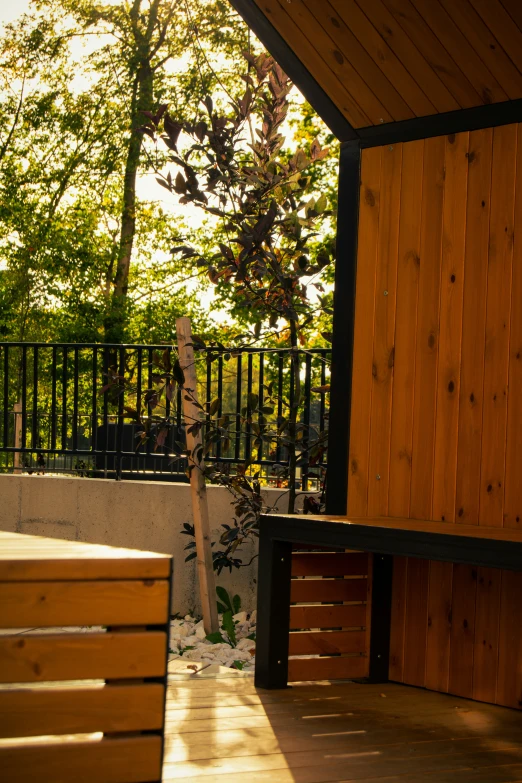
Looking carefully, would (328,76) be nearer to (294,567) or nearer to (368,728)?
(294,567)

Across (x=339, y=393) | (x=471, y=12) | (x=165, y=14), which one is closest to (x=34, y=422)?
(x=339, y=393)

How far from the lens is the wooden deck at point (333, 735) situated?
2.82m

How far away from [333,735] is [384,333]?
68.8 inches

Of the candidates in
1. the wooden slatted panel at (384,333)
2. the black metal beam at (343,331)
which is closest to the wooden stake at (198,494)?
the black metal beam at (343,331)

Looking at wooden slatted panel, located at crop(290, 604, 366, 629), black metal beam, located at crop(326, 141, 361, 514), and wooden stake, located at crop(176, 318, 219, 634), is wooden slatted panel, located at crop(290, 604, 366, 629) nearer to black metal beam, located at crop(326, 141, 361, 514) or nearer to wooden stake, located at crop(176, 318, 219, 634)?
black metal beam, located at crop(326, 141, 361, 514)

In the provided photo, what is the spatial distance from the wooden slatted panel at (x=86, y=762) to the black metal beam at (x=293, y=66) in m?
3.00

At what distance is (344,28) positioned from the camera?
3.83m

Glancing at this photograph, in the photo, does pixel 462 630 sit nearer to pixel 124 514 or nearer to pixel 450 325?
pixel 450 325

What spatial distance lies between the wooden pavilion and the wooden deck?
0.67 feet

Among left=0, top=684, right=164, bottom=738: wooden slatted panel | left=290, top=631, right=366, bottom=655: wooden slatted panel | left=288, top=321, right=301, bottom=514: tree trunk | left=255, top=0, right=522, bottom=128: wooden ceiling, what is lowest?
left=290, top=631, right=366, bottom=655: wooden slatted panel

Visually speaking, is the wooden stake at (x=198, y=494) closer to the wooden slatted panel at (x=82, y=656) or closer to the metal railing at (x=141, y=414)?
the metal railing at (x=141, y=414)

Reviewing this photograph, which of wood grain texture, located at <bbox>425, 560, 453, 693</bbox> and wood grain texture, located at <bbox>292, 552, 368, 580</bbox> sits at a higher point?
wood grain texture, located at <bbox>292, 552, 368, 580</bbox>

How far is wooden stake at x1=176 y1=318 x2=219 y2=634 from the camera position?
17.9 ft

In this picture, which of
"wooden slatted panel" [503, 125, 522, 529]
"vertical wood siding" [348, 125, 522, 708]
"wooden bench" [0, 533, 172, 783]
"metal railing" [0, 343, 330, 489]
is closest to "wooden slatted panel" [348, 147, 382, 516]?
"vertical wood siding" [348, 125, 522, 708]
